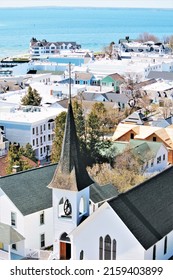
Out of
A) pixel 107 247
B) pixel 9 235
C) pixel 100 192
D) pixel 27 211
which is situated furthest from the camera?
pixel 100 192

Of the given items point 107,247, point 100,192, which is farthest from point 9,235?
point 107,247

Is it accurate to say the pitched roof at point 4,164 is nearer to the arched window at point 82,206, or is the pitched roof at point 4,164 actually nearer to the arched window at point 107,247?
the arched window at point 82,206

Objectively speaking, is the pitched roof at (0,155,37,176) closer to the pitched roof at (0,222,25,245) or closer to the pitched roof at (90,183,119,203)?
the pitched roof at (90,183,119,203)

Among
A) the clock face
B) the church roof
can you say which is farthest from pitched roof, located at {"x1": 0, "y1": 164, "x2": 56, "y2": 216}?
the church roof

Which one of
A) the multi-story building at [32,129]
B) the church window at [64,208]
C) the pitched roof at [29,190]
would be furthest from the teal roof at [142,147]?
the church window at [64,208]

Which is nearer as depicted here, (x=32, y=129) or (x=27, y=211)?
(x=27, y=211)

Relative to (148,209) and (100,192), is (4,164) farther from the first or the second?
(148,209)
